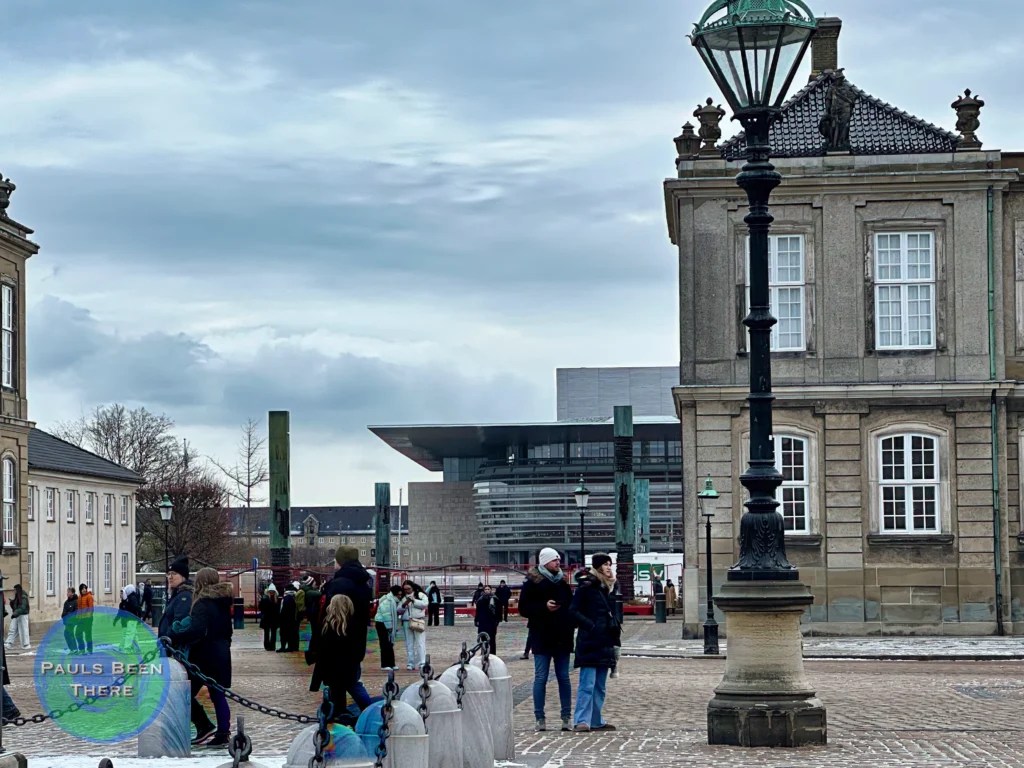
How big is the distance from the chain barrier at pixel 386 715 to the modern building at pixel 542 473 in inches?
4316

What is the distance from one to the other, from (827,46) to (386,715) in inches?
1420

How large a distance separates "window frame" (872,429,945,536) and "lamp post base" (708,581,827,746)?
2317cm

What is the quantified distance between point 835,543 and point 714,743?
23138mm

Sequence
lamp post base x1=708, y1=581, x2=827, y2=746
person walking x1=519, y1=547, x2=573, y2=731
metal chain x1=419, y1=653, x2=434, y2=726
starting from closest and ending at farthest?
metal chain x1=419, y1=653, x2=434, y2=726 → lamp post base x1=708, y1=581, x2=827, y2=746 → person walking x1=519, y1=547, x2=573, y2=731

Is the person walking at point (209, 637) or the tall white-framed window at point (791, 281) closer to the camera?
the person walking at point (209, 637)

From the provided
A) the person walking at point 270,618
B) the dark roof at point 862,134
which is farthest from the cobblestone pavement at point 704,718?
the dark roof at point 862,134

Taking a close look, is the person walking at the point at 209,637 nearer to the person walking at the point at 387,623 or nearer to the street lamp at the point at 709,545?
the person walking at the point at 387,623

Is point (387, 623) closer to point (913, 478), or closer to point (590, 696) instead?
point (590, 696)

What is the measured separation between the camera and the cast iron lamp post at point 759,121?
Answer: 15.4m

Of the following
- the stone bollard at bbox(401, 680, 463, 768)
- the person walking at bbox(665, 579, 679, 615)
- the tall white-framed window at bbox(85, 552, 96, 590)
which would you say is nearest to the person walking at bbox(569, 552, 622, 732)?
the stone bollard at bbox(401, 680, 463, 768)

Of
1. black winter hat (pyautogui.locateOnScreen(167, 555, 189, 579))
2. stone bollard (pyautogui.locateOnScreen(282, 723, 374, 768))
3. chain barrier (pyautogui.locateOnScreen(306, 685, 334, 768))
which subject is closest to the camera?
chain barrier (pyautogui.locateOnScreen(306, 685, 334, 768))

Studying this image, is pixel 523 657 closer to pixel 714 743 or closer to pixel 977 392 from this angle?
pixel 977 392

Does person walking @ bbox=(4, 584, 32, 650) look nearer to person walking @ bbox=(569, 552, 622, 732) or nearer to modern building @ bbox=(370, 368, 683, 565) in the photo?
person walking @ bbox=(569, 552, 622, 732)

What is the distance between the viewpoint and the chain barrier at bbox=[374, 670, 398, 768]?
9.83 meters
